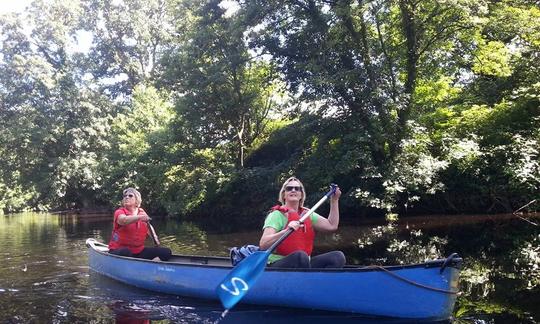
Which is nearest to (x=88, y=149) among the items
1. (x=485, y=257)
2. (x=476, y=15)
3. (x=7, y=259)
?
(x=7, y=259)

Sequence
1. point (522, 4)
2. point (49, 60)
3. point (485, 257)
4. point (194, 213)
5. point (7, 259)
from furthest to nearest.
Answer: point (49, 60)
point (194, 213)
point (522, 4)
point (7, 259)
point (485, 257)

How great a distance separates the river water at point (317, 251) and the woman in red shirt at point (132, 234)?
547 millimetres

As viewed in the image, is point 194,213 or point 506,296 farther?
point 194,213

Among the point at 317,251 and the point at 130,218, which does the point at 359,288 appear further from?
the point at 317,251

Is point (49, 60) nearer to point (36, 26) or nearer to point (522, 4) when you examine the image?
point (36, 26)

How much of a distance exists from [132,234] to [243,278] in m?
3.16

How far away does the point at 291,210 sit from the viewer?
5.37 m

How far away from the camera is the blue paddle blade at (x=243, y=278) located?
504cm

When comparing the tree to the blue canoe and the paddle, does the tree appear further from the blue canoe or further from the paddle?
the paddle

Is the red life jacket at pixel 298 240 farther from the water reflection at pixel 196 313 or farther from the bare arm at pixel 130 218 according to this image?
the bare arm at pixel 130 218

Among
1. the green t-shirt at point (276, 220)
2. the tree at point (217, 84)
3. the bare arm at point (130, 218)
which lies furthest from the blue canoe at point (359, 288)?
the tree at point (217, 84)

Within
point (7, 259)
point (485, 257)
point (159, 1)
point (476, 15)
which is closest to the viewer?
point (485, 257)

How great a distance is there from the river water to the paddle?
400 mm

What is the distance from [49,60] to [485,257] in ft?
103
